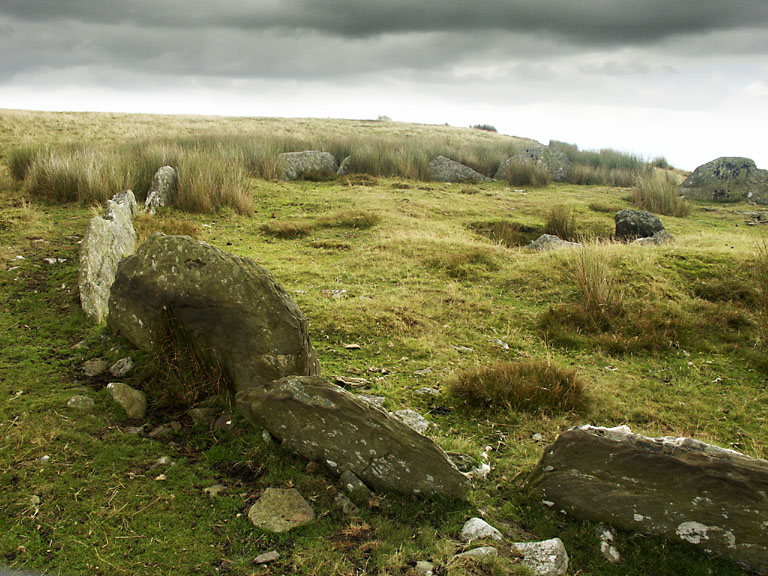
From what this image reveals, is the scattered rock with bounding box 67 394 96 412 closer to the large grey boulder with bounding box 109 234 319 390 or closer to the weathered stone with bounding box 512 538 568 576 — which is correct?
the large grey boulder with bounding box 109 234 319 390

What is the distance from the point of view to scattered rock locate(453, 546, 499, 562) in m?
2.87

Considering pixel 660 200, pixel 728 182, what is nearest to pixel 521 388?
pixel 660 200

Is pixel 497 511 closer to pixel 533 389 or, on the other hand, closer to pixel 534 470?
pixel 534 470

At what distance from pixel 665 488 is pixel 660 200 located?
1615 centimetres

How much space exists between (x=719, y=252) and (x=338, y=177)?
1235 cm

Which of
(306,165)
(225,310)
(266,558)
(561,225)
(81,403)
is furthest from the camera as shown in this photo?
(306,165)

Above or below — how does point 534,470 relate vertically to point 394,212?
below

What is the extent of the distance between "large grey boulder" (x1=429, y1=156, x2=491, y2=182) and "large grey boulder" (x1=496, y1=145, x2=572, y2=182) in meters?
1.20

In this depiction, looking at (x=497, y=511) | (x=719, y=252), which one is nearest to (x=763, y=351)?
(x=719, y=252)

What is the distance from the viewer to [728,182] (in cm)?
1984

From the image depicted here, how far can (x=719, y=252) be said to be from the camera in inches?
370

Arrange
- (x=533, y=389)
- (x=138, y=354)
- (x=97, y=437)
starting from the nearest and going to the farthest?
(x=97, y=437) < (x=138, y=354) < (x=533, y=389)

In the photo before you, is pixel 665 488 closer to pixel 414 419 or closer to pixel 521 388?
pixel 521 388

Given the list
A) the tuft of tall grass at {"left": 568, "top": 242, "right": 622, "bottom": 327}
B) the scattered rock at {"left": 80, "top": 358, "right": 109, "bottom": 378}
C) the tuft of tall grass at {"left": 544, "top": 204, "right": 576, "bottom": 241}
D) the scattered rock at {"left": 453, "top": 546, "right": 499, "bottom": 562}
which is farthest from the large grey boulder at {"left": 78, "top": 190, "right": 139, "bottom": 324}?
the tuft of tall grass at {"left": 544, "top": 204, "right": 576, "bottom": 241}
